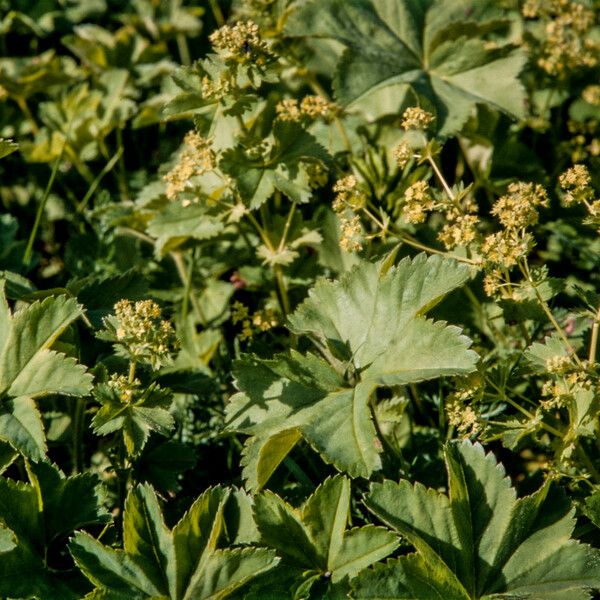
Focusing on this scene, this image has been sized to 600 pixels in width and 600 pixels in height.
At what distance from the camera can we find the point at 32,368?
2105 mm

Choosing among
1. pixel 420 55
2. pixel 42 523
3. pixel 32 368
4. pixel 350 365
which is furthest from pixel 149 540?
pixel 420 55

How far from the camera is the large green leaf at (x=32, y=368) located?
2014mm

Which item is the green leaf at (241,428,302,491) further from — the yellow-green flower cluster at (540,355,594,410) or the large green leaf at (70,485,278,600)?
the yellow-green flower cluster at (540,355,594,410)

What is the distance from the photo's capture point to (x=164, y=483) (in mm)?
2266

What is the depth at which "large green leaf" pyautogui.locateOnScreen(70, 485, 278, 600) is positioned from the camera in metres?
1.89

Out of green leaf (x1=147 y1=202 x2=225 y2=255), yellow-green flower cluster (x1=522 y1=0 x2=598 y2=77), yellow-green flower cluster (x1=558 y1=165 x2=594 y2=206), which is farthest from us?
yellow-green flower cluster (x1=522 y1=0 x2=598 y2=77)

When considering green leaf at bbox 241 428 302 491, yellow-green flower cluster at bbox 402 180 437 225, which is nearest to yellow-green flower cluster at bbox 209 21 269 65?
yellow-green flower cluster at bbox 402 180 437 225

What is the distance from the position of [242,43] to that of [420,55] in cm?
99

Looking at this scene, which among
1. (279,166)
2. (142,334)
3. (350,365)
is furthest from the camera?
(279,166)

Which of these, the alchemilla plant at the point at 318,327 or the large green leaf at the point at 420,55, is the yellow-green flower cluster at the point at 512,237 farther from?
the large green leaf at the point at 420,55

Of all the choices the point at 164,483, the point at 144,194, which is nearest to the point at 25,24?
the point at 144,194

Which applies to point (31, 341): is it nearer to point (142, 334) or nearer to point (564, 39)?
point (142, 334)

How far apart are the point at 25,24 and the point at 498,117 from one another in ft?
8.27

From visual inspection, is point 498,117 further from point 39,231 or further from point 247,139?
point 39,231
